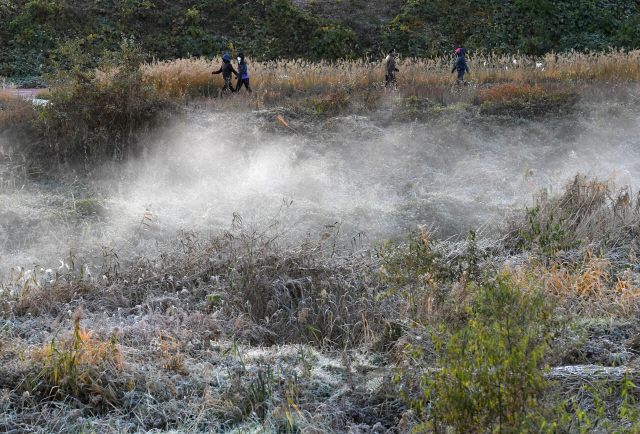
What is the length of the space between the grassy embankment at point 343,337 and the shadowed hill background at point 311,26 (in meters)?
14.3

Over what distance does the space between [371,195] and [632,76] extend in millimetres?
8187

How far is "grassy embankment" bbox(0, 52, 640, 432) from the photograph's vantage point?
273 cm

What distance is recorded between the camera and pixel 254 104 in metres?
12.1

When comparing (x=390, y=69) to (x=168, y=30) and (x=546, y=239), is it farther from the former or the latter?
(x=168, y=30)

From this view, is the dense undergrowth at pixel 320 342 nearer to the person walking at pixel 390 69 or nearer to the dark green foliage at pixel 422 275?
the dark green foliage at pixel 422 275

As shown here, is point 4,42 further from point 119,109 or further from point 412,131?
point 412,131

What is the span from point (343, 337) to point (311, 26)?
17965 mm

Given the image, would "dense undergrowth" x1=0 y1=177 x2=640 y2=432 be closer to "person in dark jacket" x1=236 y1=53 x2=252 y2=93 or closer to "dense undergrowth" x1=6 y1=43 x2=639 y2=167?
"dense undergrowth" x1=6 y1=43 x2=639 y2=167

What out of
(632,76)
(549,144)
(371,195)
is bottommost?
(371,195)

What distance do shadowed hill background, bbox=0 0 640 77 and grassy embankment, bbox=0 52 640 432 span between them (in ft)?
46.9

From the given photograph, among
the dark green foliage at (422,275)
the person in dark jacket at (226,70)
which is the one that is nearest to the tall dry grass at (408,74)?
the person in dark jacket at (226,70)

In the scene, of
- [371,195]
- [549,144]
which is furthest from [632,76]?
[371,195]

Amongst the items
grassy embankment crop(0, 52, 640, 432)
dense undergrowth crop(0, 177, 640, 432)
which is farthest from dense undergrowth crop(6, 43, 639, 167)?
dense undergrowth crop(0, 177, 640, 432)

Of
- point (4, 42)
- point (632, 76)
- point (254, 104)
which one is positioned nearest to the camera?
point (254, 104)
